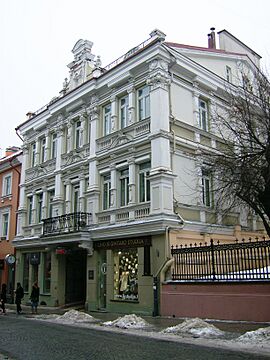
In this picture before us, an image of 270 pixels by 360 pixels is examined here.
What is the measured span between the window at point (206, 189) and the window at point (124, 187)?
368cm

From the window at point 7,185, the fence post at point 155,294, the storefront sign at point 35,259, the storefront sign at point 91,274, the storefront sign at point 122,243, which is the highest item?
the window at point 7,185

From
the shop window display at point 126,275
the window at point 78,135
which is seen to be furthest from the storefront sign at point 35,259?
the shop window display at point 126,275

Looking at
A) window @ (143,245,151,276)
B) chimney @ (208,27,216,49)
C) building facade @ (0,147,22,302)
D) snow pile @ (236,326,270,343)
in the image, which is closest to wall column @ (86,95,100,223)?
window @ (143,245,151,276)

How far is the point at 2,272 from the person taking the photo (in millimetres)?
31391

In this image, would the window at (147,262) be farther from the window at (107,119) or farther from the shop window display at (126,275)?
the window at (107,119)

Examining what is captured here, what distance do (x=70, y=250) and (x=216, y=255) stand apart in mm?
9888

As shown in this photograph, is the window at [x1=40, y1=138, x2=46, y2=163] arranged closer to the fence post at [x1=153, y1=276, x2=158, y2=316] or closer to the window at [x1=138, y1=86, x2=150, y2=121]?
the window at [x1=138, y1=86, x2=150, y2=121]

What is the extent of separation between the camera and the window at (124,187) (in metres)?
20.5

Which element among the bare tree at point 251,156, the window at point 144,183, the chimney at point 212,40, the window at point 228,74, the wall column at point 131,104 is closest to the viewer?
the bare tree at point 251,156

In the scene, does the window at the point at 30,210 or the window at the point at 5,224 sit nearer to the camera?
the window at the point at 30,210

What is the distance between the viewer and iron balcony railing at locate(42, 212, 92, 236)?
21.7 meters

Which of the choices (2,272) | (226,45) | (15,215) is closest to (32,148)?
(15,215)

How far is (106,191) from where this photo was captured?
21.8 metres

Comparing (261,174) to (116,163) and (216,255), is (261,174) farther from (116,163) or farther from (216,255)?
(116,163)
